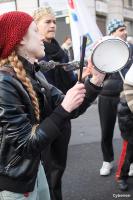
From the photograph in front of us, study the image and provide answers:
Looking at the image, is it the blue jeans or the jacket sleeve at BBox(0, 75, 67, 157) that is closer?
the jacket sleeve at BBox(0, 75, 67, 157)

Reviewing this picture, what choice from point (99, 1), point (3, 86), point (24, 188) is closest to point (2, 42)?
point (3, 86)

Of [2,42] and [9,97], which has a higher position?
[2,42]

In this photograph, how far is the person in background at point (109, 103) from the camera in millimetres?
4438

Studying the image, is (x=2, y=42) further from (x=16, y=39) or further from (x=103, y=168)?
(x=103, y=168)

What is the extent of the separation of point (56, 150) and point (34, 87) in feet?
4.11

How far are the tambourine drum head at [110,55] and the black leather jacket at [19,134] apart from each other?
1.15ft

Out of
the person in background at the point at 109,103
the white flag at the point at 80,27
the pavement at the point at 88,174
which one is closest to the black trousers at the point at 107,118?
Result: the person in background at the point at 109,103

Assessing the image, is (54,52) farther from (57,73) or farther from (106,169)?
(106,169)

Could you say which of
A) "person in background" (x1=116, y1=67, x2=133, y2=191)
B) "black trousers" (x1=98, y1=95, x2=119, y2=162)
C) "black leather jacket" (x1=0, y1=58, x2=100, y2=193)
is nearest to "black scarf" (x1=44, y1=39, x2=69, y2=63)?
"person in background" (x1=116, y1=67, x2=133, y2=191)

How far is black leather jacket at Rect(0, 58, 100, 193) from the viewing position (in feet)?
6.57

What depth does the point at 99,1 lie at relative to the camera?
21922mm

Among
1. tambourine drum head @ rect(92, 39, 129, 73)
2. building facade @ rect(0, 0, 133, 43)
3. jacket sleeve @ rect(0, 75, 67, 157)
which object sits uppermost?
tambourine drum head @ rect(92, 39, 129, 73)

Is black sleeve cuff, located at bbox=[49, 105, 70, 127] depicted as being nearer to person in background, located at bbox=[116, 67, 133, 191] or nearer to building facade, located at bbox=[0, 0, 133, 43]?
person in background, located at bbox=[116, 67, 133, 191]

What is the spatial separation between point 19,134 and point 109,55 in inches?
24.5
